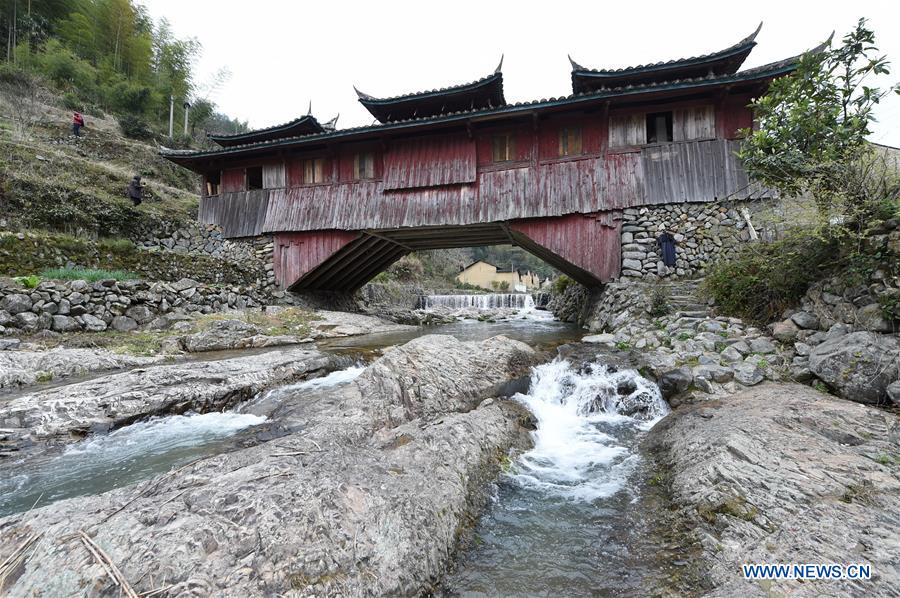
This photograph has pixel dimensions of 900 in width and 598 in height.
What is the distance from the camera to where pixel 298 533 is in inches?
83.3

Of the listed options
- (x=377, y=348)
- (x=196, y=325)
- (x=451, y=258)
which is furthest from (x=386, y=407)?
(x=451, y=258)

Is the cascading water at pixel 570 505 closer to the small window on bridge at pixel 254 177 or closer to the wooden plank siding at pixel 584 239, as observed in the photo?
the wooden plank siding at pixel 584 239

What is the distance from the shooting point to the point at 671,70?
38.4ft

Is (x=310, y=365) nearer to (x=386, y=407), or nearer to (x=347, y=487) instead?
(x=386, y=407)

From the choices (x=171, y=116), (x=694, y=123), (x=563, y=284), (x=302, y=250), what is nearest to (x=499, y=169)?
(x=694, y=123)

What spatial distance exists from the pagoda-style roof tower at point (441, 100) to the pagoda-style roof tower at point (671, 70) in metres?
3.39

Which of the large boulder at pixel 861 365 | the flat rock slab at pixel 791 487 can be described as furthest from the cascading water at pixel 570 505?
the large boulder at pixel 861 365

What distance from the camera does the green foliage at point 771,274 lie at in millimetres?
6113

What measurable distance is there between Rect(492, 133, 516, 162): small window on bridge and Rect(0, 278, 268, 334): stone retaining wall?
404 inches

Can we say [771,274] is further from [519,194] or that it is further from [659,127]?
[519,194]

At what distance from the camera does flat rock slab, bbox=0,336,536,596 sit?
1789 mm

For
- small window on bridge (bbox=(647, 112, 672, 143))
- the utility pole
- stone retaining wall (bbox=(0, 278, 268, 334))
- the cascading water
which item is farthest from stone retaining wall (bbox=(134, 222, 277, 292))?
the utility pole

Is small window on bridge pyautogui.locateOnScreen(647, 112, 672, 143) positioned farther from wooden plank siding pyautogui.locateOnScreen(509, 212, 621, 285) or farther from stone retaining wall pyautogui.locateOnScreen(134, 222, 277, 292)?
stone retaining wall pyautogui.locateOnScreen(134, 222, 277, 292)

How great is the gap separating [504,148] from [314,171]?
727cm
